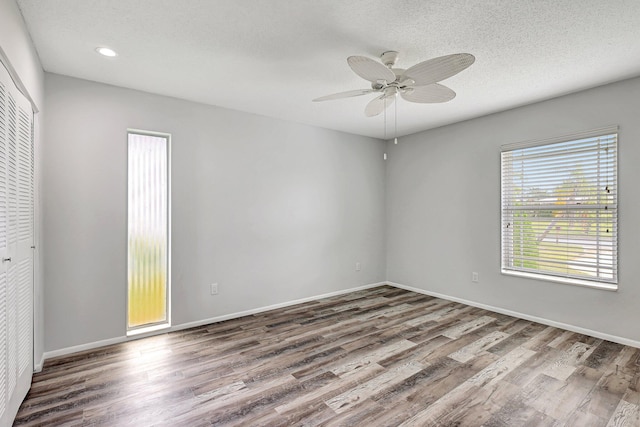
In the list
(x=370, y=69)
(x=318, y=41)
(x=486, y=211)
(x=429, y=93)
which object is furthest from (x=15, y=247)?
(x=486, y=211)

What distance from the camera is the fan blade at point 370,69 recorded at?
1.92 meters

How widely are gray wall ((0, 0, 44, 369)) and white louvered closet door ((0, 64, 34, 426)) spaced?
0.41ft

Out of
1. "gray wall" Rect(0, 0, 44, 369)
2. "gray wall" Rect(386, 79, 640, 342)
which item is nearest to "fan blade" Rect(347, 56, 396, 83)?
"gray wall" Rect(0, 0, 44, 369)

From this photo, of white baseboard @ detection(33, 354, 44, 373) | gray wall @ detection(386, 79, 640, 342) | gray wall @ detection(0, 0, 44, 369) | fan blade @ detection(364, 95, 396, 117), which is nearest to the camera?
gray wall @ detection(0, 0, 44, 369)

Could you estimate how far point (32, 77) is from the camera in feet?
7.37

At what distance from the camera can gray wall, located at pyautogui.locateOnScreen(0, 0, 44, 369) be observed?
1.64 m

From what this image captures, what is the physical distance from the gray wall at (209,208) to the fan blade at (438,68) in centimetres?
234

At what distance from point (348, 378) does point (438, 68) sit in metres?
2.28

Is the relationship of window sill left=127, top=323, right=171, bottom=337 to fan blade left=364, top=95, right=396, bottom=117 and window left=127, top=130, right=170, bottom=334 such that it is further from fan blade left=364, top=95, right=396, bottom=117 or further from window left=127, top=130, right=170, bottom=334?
fan blade left=364, top=95, right=396, bottom=117

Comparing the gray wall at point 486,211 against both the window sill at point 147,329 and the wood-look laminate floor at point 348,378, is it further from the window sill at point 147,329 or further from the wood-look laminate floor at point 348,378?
the window sill at point 147,329

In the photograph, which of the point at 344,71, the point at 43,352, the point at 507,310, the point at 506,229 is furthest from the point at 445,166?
the point at 43,352

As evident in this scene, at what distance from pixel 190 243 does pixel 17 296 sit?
1.60m

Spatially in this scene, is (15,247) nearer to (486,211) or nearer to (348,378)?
(348,378)

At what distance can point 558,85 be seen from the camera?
120 inches
